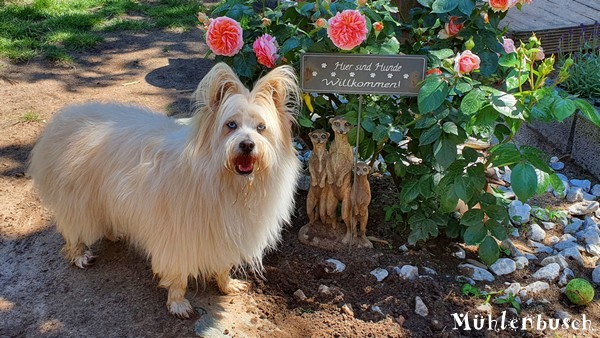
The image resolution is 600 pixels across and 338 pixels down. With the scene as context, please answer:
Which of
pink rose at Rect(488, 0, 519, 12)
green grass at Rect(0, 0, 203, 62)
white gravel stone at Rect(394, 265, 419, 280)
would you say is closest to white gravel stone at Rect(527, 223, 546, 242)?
white gravel stone at Rect(394, 265, 419, 280)

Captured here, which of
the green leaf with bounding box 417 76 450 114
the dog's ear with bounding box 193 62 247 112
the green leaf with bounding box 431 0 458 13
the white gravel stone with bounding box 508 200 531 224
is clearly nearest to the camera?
the dog's ear with bounding box 193 62 247 112

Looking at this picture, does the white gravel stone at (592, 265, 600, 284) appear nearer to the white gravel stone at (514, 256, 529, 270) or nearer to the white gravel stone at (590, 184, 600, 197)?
the white gravel stone at (514, 256, 529, 270)

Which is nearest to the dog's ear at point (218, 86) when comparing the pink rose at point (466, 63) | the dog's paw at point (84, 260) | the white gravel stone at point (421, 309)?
the pink rose at point (466, 63)

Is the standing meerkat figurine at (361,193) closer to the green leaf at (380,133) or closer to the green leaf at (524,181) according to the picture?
the green leaf at (380,133)

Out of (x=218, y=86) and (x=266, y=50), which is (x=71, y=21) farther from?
(x=218, y=86)

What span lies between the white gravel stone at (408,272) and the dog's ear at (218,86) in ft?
4.86

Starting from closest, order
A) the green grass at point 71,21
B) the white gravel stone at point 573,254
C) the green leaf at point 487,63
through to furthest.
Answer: the green leaf at point 487,63, the white gravel stone at point 573,254, the green grass at point 71,21

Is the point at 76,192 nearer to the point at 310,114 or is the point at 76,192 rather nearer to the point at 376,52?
the point at 310,114

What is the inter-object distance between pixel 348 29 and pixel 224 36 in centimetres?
66

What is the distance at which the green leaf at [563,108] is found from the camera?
2.68 meters

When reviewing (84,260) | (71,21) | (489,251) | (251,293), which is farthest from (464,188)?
(71,21)

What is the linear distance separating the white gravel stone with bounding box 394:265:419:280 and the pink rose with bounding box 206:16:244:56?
1570 mm

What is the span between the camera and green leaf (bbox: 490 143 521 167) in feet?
9.37

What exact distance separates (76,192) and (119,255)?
23.2 inches
